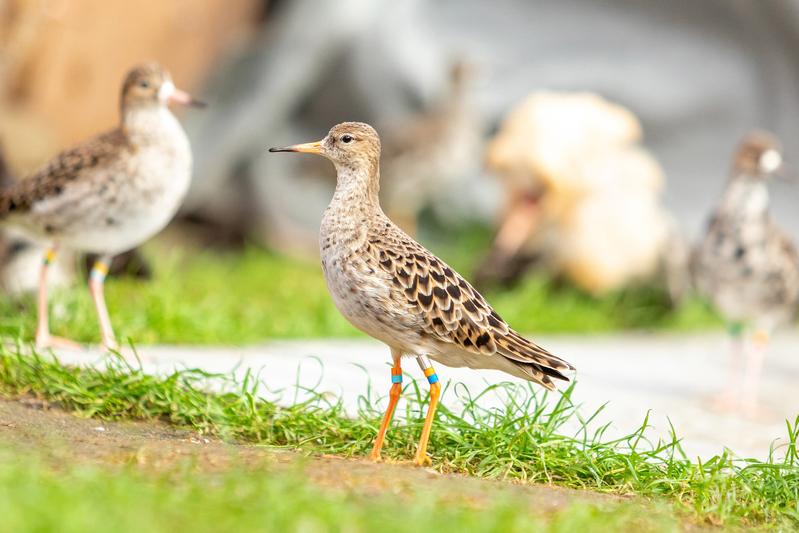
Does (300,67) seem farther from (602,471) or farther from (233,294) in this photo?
(602,471)

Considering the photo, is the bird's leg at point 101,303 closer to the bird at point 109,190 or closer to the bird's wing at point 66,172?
the bird at point 109,190

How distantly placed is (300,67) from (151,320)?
14.8ft

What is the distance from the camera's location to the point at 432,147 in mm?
9672

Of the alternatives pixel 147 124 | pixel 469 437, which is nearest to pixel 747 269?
pixel 469 437

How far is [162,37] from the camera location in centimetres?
1007

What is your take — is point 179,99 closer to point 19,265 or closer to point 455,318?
point 19,265

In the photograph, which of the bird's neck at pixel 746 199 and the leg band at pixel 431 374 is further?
the bird's neck at pixel 746 199

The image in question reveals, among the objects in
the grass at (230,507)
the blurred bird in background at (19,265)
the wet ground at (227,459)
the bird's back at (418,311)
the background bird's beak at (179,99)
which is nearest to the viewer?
the grass at (230,507)

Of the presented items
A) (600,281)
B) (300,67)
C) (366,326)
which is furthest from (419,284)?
(300,67)

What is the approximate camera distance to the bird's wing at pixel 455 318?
3.83 m

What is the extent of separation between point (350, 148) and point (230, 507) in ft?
5.16

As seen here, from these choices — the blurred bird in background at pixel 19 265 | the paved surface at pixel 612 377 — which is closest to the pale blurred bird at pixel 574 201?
the paved surface at pixel 612 377

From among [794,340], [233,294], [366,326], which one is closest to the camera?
[366,326]

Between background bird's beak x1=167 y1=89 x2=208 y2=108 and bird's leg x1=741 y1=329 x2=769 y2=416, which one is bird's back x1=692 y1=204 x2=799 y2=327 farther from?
background bird's beak x1=167 y1=89 x2=208 y2=108
